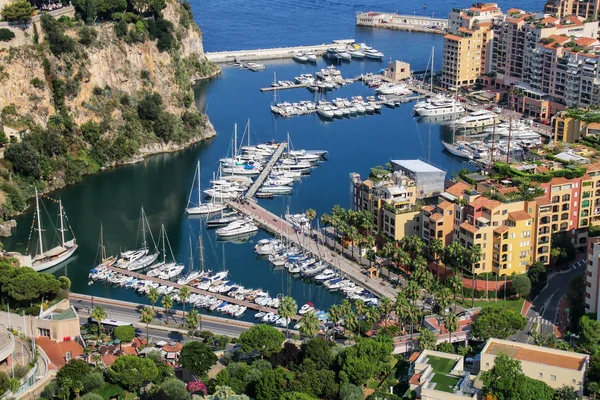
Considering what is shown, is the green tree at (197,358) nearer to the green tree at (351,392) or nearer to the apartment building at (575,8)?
the green tree at (351,392)

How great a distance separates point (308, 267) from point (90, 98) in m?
31.1

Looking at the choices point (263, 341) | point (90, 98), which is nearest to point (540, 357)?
point (263, 341)

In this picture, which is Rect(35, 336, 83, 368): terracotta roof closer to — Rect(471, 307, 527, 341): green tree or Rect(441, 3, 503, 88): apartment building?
Rect(471, 307, 527, 341): green tree

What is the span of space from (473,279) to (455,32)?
176ft

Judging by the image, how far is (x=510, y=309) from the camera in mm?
56406

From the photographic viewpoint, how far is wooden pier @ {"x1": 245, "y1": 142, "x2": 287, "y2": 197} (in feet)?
262

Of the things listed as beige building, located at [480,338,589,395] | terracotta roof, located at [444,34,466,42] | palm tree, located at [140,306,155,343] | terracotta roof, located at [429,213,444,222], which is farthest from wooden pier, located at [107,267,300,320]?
terracotta roof, located at [444,34,466,42]

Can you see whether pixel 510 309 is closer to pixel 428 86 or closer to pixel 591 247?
pixel 591 247

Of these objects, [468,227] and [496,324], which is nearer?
[496,324]

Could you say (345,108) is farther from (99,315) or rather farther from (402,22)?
(99,315)

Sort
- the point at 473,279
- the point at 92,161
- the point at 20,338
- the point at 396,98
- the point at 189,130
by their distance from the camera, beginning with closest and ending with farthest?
the point at 20,338, the point at 473,279, the point at 92,161, the point at 189,130, the point at 396,98

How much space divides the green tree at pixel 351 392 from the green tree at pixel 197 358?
6.51 meters

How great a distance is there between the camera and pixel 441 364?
1890 inches

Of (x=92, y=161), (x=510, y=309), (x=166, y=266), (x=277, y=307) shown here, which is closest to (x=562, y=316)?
(x=510, y=309)
